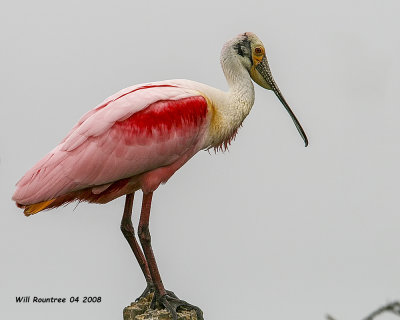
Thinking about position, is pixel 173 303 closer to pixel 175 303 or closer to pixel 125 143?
pixel 175 303

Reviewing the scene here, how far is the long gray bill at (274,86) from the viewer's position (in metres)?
8.98

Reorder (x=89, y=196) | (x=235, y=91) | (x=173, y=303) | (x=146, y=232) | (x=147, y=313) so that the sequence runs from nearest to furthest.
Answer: (x=147, y=313), (x=173, y=303), (x=146, y=232), (x=89, y=196), (x=235, y=91)

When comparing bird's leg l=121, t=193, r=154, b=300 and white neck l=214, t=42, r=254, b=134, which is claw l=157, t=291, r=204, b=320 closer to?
bird's leg l=121, t=193, r=154, b=300

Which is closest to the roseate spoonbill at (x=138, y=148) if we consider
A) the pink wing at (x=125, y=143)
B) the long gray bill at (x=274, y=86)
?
the pink wing at (x=125, y=143)

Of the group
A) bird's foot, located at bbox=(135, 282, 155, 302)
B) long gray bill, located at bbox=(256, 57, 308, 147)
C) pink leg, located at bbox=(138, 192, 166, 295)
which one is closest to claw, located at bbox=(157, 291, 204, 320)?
pink leg, located at bbox=(138, 192, 166, 295)

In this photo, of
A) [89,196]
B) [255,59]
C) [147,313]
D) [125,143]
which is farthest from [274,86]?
[147,313]

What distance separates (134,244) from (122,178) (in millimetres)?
976

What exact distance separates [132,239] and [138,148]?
1143 millimetres

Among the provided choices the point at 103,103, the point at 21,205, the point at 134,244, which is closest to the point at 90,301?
the point at 134,244

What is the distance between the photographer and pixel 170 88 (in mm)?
8070

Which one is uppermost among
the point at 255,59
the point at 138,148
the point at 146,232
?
the point at 255,59

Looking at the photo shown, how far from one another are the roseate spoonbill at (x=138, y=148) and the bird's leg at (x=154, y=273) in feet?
0.04

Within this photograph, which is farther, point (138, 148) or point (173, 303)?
point (138, 148)

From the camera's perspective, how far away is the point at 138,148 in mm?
7887
